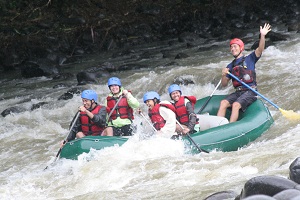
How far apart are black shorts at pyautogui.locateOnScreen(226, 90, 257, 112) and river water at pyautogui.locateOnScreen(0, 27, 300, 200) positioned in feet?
1.63

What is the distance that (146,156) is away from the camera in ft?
26.8

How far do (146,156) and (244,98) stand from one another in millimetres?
2122

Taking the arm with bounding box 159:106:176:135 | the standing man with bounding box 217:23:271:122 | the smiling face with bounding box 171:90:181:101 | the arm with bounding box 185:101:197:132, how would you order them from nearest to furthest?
the arm with bounding box 159:106:176:135 → the arm with bounding box 185:101:197:132 → the smiling face with bounding box 171:90:181:101 → the standing man with bounding box 217:23:271:122

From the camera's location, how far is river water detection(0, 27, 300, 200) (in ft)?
22.5

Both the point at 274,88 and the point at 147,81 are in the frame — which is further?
the point at 147,81

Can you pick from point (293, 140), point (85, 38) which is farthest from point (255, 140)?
point (85, 38)

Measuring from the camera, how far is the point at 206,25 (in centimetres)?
2059

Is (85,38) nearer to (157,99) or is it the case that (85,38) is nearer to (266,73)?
(266,73)

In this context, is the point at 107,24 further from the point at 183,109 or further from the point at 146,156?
the point at 146,156

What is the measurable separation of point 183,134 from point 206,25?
12.5 meters

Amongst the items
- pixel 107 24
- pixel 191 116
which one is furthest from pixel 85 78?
pixel 191 116

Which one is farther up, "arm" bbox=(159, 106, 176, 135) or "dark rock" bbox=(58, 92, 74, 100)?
"dark rock" bbox=(58, 92, 74, 100)

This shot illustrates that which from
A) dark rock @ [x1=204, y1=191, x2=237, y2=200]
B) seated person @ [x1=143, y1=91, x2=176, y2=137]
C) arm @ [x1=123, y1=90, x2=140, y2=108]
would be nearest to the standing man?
seated person @ [x1=143, y1=91, x2=176, y2=137]

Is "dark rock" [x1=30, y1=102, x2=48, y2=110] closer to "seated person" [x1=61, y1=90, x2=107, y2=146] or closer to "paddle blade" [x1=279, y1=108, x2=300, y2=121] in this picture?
"seated person" [x1=61, y1=90, x2=107, y2=146]
